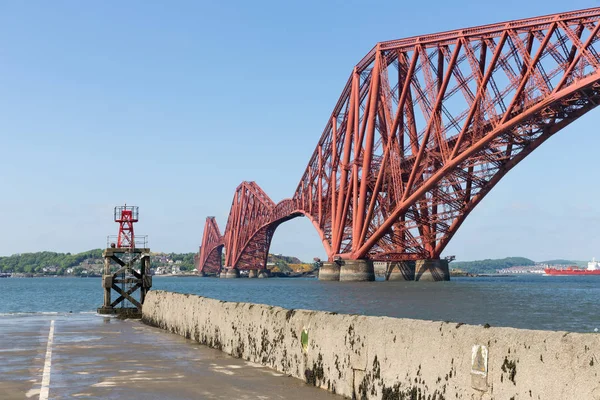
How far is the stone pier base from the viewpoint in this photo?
10856 cm

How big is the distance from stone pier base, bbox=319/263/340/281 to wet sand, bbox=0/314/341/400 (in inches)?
3575

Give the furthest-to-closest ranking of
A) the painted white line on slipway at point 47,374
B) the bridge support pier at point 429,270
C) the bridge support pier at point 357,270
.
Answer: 1. the bridge support pier at point 429,270
2. the bridge support pier at point 357,270
3. the painted white line on slipway at point 47,374

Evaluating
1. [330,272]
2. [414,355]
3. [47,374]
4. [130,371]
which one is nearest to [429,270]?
[330,272]

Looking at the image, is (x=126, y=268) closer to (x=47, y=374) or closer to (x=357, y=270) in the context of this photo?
(x=47, y=374)

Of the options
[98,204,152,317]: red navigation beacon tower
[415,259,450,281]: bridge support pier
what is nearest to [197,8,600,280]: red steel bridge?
[415,259,450,281]: bridge support pier

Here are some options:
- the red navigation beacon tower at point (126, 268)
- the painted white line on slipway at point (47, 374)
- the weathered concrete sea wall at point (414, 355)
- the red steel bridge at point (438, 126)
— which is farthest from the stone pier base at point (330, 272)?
the weathered concrete sea wall at point (414, 355)

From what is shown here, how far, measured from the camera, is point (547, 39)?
204 ft

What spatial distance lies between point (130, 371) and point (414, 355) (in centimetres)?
507

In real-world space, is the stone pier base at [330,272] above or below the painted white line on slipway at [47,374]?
above

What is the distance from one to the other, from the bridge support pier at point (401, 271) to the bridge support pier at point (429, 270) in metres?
3.95

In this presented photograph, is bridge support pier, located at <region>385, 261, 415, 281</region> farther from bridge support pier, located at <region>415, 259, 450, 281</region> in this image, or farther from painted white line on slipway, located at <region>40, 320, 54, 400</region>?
painted white line on slipway, located at <region>40, 320, 54, 400</region>

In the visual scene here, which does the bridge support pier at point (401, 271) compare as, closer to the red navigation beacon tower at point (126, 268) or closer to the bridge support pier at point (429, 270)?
the bridge support pier at point (429, 270)

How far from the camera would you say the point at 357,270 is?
325 ft

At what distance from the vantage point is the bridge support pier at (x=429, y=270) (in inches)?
3991
